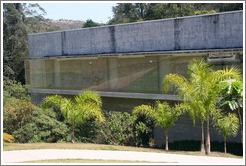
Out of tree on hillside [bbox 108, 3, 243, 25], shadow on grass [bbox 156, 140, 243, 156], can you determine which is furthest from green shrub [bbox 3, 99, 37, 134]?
tree on hillside [bbox 108, 3, 243, 25]

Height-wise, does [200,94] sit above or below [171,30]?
below

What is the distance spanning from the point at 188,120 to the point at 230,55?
4049 millimetres

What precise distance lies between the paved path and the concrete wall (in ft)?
19.8

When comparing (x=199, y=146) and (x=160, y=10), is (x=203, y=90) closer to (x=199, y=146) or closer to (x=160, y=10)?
(x=199, y=146)

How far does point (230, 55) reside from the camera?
13289 mm

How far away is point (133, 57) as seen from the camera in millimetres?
16281

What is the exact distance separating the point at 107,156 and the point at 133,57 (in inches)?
269

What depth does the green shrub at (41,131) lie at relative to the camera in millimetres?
14562

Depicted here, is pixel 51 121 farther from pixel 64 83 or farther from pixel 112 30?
pixel 112 30

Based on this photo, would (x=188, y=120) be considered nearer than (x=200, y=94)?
No

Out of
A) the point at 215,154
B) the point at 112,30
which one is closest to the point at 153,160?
the point at 215,154

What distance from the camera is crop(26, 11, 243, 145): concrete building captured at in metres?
14.2

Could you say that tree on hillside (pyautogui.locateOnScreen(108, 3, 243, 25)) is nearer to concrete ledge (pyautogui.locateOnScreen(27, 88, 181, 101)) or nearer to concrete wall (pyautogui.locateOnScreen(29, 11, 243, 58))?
concrete wall (pyautogui.locateOnScreen(29, 11, 243, 58))

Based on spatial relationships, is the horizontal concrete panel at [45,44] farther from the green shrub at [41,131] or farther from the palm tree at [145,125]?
the palm tree at [145,125]
